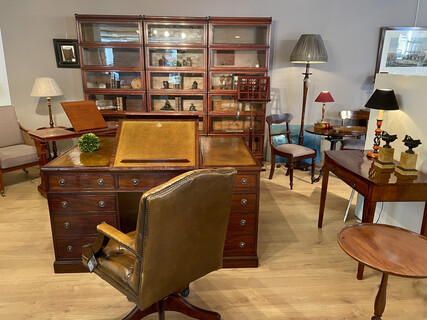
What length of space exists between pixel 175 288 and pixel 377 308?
3.74 feet

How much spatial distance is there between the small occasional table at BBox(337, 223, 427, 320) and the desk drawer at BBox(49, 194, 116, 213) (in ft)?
5.36

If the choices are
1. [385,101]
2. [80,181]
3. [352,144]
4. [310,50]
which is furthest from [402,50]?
[80,181]

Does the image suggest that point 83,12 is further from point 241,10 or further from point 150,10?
point 241,10

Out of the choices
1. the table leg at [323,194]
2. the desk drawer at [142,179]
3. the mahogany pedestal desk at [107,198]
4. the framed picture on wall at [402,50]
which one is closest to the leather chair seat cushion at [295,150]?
the table leg at [323,194]

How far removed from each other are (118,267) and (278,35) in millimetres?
4521

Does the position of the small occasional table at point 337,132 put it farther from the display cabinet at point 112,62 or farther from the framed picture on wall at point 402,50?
the display cabinet at point 112,62

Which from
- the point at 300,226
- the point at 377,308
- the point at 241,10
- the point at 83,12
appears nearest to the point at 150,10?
the point at 83,12

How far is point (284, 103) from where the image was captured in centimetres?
551

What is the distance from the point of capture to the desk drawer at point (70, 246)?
258 centimetres

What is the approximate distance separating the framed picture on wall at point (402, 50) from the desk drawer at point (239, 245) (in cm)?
415

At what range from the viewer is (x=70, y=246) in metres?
2.60

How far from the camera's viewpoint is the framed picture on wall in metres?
5.25

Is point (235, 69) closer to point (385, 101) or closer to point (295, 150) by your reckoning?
point (295, 150)

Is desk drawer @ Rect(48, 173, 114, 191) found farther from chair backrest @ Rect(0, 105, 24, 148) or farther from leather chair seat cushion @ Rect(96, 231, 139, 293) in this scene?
chair backrest @ Rect(0, 105, 24, 148)
